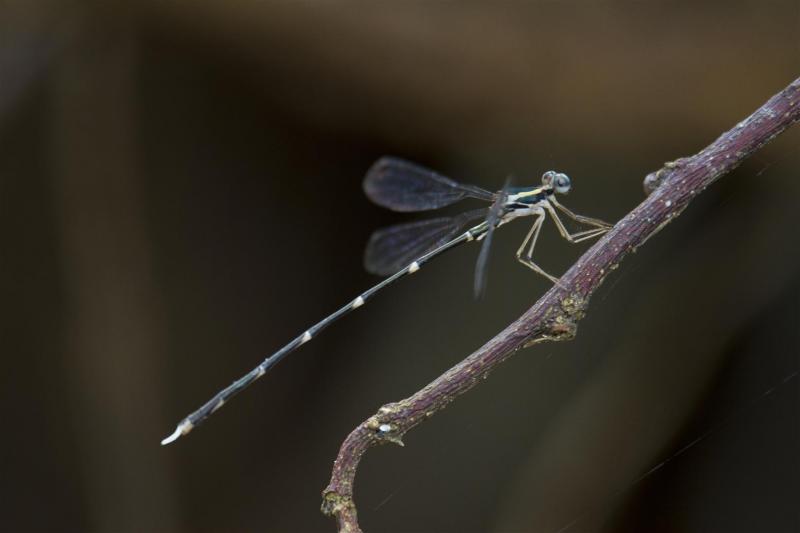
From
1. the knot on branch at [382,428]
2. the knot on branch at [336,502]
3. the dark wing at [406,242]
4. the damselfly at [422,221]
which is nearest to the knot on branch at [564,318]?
the knot on branch at [382,428]

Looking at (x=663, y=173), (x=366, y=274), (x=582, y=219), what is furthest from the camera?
(x=366, y=274)

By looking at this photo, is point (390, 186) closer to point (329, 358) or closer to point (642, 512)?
point (329, 358)

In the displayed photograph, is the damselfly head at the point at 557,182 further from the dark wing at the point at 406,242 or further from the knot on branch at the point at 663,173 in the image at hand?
the knot on branch at the point at 663,173

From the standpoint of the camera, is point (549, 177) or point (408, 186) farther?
point (408, 186)

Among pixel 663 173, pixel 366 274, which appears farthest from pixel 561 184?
pixel 366 274

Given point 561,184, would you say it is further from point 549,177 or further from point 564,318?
point 564,318

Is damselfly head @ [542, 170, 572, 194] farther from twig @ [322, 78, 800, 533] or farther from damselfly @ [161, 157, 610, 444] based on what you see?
twig @ [322, 78, 800, 533]

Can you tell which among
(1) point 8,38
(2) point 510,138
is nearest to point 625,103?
(2) point 510,138
